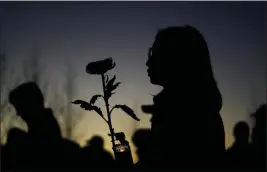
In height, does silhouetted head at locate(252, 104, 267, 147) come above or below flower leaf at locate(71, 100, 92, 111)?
below

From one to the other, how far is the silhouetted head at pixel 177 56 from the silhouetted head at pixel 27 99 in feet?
1.69

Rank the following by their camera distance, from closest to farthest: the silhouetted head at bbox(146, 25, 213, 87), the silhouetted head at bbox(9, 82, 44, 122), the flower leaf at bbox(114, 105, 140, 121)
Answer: the silhouetted head at bbox(9, 82, 44, 122)
the silhouetted head at bbox(146, 25, 213, 87)
the flower leaf at bbox(114, 105, 140, 121)

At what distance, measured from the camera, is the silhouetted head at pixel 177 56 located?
172 cm

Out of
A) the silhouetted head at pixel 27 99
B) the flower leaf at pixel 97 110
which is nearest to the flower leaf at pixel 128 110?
the flower leaf at pixel 97 110

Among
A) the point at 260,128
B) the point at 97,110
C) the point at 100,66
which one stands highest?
the point at 100,66

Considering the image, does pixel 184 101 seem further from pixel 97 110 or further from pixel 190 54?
pixel 97 110

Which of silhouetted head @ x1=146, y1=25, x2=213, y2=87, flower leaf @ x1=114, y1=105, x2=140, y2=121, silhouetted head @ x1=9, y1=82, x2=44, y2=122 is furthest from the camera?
flower leaf @ x1=114, y1=105, x2=140, y2=121

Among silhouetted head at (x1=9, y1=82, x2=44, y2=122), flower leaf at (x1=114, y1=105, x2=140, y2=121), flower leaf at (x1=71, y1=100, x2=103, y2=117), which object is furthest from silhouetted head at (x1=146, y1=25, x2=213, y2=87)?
silhouetted head at (x1=9, y1=82, x2=44, y2=122)

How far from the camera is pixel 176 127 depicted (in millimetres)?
1738

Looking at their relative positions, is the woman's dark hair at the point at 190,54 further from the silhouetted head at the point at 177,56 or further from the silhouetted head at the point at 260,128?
the silhouetted head at the point at 260,128

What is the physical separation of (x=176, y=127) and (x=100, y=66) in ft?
1.78

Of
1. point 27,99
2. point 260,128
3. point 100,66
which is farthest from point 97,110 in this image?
point 260,128

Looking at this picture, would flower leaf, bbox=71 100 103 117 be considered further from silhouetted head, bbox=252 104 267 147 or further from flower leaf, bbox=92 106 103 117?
silhouetted head, bbox=252 104 267 147

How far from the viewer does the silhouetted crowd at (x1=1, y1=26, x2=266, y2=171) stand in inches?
66.1
